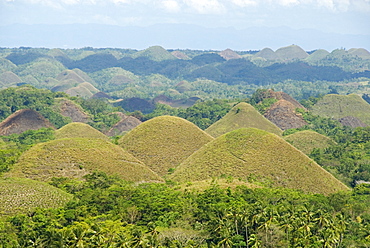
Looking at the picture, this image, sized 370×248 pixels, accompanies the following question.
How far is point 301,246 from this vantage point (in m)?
58.0

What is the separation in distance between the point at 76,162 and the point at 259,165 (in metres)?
35.4

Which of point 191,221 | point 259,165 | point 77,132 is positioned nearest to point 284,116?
point 77,132

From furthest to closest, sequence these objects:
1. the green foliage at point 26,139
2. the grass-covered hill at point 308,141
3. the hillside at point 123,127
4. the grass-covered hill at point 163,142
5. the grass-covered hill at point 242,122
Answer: the hillside at point 123,127, the grass-covered hill at point 242,122, the grass-covered hill at point 308,141, the green foliage at point 26,139, the grass-covered hill at point 163,142

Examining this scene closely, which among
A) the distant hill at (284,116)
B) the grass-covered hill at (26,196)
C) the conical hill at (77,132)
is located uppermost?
the grass-covered hill at (26,196)

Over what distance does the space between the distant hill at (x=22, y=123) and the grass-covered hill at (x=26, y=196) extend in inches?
3195

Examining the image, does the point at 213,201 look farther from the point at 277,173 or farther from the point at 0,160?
the point at 0,160

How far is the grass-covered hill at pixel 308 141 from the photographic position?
455 ft

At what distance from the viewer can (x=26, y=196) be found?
74.0 metres

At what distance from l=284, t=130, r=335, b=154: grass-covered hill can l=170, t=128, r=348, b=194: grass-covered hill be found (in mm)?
35726

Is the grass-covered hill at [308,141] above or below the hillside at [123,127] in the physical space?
above

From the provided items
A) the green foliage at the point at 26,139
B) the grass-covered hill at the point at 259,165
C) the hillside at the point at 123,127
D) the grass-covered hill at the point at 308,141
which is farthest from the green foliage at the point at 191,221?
the hillside at the point at 123,127

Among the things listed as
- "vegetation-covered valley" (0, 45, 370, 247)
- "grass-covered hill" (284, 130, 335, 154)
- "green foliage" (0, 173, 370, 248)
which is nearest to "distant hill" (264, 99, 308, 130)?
"grass-covered hill" (284, 130, 335, 154)

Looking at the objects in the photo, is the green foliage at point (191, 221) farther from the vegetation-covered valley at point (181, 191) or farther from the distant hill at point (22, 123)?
the distant hill at point (22, 123)

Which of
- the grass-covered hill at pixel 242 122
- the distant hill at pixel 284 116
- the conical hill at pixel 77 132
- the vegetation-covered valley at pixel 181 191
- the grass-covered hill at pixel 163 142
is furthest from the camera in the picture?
the distant hill at pixel 284 116
